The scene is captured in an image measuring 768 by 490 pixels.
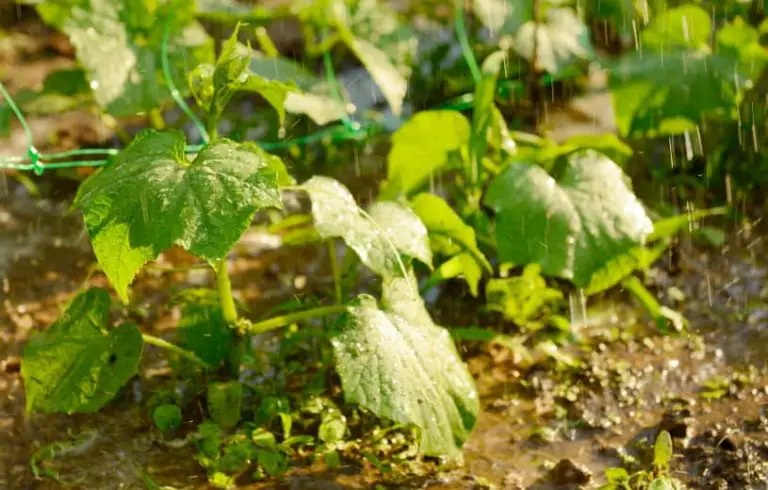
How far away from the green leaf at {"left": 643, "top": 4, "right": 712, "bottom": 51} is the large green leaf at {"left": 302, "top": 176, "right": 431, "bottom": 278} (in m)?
1.30

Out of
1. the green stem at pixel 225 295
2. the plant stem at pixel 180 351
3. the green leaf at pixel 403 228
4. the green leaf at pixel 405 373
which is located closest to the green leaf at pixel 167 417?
the plant stem at pixel 180 351

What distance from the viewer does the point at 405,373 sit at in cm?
200

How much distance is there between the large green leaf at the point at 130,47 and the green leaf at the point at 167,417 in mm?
963

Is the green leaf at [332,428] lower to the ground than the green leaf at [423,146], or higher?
lower

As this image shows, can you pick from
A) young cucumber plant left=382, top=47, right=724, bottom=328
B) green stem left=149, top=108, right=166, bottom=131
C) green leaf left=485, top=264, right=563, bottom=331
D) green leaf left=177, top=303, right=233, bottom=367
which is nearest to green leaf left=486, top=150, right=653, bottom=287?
young cucumber plant left=382, top=47, right=724, bottom=328

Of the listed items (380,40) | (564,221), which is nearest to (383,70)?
(380,40)

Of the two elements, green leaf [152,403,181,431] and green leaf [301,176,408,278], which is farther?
green leaf [152,403,181,431]

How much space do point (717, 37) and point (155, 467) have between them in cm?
206

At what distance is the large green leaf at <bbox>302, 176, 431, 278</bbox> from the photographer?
6.67 feet

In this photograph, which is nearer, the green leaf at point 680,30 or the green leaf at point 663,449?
the green leaf at point 663,449

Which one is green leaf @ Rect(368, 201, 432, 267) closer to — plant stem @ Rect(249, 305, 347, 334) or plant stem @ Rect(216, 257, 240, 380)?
plant stem @ Rect(249, 305, 347, 334)

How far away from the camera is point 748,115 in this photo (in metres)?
3.13

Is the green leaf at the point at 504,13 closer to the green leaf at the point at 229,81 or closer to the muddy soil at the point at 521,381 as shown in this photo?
the muddy soil at the point at 521,381

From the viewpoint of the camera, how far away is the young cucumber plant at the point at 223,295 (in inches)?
72.0
